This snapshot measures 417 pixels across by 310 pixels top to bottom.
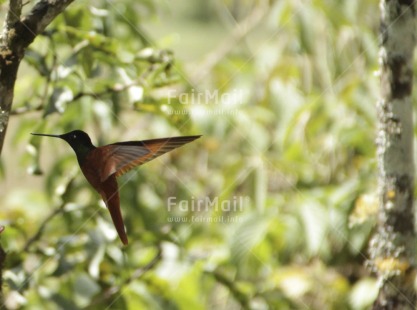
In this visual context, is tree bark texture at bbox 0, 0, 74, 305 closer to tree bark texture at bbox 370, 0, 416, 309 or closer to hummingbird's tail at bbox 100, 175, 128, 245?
hummingbird's tail at bbox 100, 175, 128, 245

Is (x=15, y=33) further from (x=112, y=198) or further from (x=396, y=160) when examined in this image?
(x=396, y=160)

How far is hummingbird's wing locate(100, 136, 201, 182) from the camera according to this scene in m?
0.59

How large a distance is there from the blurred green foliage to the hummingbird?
0.45 metres

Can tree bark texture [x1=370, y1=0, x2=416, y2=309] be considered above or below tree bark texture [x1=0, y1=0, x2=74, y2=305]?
below

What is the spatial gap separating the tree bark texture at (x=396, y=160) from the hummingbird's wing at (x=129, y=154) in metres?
0.56

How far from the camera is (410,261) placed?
1.12 meters

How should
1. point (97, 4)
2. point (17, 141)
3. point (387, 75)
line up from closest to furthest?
1. point (387, 75)
2. point (97, 4)
3. point (17, 141)

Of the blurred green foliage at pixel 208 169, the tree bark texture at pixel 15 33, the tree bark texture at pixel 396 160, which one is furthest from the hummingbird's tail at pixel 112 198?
the tree bark texture at pixel 396 160

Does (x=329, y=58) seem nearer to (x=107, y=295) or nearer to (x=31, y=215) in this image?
(x=31, y=215)

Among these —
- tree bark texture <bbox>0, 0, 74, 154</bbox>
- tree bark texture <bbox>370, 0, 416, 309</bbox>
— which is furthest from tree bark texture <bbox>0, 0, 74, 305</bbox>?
tree bark texture <bbox>370, 0, 416, 309</bbox>

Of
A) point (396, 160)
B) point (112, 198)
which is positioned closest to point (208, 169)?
point (396, 160)

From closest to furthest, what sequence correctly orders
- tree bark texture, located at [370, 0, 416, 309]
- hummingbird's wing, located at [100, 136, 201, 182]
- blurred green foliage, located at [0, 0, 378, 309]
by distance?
hummingbird's wing, located at [100, 136, 201, 182], tree bark texture, located at [370, 0, 416, 309], blurred green foliage, located at [0, 0, 378, 309]

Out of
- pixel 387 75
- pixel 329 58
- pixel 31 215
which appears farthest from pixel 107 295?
pixel 329 58

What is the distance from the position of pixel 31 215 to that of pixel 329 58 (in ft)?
3.28
